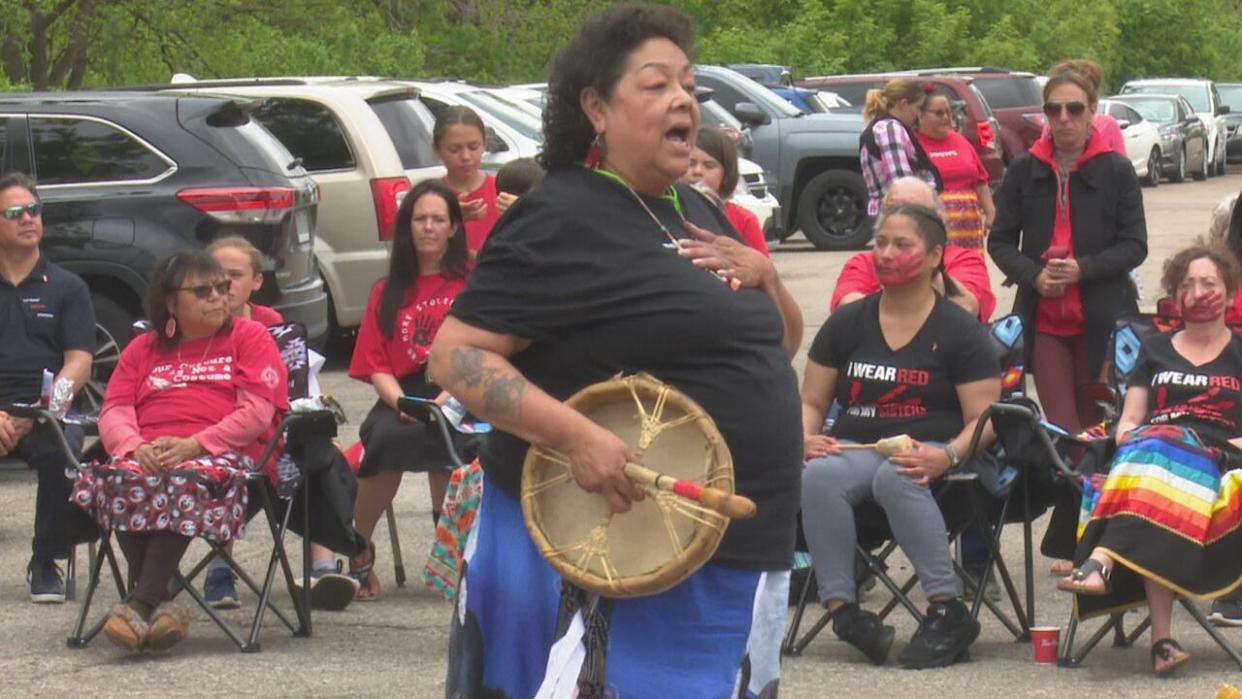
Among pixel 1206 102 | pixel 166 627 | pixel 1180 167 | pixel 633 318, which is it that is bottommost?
pixel 1180 167

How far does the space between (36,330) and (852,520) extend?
137 inches

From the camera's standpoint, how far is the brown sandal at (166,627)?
22.9 feet

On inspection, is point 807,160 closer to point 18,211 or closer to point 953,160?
point 953,160

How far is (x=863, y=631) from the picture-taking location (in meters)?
6.86

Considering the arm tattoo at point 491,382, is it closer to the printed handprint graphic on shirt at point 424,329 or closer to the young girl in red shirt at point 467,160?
the printed handprint graphic on shirt at point 424,329

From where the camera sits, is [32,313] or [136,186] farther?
[136,186]

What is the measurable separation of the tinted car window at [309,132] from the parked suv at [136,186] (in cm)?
161

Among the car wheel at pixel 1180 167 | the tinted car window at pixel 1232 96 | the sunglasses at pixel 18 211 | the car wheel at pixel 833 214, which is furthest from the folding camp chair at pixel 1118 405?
the tinted car window at pixel 1232 96

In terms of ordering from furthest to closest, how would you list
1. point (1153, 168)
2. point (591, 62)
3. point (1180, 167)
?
1. point (1180, 167)
2. point (1153, 168)
3. point (591, 62)

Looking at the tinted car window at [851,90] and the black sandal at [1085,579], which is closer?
the black sandal at [1085,579]

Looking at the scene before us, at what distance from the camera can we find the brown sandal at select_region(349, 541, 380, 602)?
792 centimetres

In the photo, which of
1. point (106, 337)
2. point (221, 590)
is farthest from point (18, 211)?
point (106, 337)

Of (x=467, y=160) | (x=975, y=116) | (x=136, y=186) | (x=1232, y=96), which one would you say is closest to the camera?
(x=467, y=160)

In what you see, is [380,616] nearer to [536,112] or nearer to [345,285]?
[345,285]
